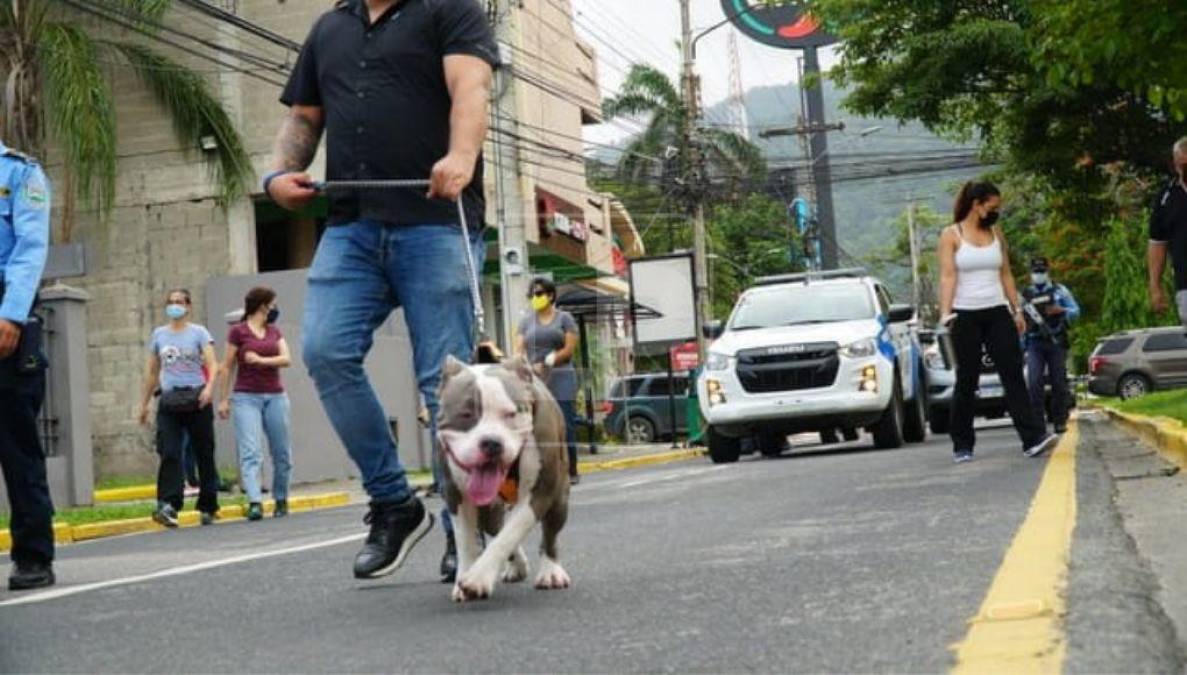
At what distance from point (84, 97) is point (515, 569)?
72.6ft

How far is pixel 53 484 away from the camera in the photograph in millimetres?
17047

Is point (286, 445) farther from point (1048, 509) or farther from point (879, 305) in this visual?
point (1048, 509)

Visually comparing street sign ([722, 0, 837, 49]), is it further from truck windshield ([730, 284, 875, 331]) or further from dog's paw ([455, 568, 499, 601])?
dog's paw ([455, 568, 499, 601])

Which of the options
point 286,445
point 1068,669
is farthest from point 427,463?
point 1068,669

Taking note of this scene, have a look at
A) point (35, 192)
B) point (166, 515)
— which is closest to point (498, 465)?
point (35, 192)

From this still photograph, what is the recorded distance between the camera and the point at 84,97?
2661 centimetres

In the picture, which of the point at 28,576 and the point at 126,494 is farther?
the point at 126,494

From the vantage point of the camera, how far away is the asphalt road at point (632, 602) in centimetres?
422

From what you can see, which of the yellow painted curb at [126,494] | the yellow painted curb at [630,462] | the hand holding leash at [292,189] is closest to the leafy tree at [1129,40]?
the hand holding leash at [292,189]

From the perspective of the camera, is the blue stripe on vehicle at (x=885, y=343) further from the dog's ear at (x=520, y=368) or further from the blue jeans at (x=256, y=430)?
the dog's ear at (x=520, y=368)

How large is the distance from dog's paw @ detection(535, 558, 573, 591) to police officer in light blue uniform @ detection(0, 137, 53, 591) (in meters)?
2.61

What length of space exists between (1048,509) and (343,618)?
3.17 meters

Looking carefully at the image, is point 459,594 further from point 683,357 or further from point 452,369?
point 683,357

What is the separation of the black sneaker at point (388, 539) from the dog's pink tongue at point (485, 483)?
3.61 ft
